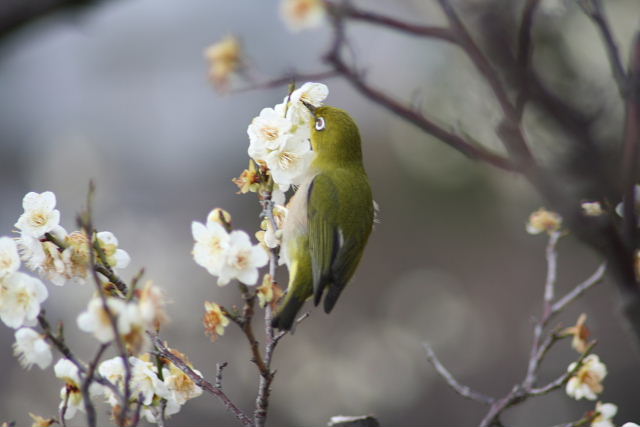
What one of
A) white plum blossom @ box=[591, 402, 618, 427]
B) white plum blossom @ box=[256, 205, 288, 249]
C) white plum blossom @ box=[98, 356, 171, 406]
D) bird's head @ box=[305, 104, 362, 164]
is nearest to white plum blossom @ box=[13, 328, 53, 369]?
white plum blossom @ box=[98, 356, 171, 406]

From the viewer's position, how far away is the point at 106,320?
3.20 ft

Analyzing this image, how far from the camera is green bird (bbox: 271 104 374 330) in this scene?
5.96ft

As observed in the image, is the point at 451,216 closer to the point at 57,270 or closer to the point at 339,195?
the point at 339,195

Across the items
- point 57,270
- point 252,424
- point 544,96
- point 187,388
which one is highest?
point 57,270

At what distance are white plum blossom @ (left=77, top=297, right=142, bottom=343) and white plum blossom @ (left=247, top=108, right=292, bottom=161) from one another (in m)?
0.53

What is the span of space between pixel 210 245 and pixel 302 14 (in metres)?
1.03

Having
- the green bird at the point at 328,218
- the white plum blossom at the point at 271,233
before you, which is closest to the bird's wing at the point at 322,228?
the green bird at the point at 328,218

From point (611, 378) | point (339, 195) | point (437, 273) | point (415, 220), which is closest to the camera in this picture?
point (339, 195)

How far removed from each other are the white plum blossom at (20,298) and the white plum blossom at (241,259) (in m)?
0.29

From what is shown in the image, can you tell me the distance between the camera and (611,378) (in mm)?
5293

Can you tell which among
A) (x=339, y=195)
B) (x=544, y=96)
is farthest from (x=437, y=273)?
(x=544, y=96)

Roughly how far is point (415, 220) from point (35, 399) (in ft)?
12.1

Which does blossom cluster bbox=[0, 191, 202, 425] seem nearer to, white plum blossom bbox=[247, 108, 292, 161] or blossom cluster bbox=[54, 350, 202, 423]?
blossom cluster bbox=[54, 350, 202, 423]

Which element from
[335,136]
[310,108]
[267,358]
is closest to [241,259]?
[267,358]
